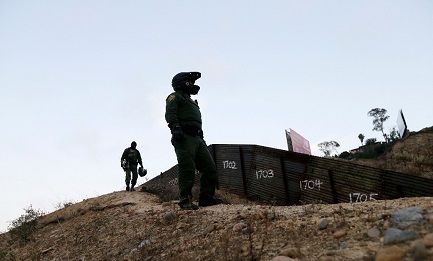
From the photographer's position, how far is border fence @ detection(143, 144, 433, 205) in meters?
6.93

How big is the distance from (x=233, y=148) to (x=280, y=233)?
7.36 m

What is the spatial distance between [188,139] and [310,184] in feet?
13.3

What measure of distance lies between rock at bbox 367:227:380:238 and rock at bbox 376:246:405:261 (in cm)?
35

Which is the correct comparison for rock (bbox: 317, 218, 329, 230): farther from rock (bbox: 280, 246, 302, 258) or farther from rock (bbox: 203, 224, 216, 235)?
rock (bbox: 203, 224, 216, 235)

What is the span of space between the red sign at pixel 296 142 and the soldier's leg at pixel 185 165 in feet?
24.0

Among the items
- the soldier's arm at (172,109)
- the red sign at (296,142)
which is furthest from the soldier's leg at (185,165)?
the red sign at (296,142)

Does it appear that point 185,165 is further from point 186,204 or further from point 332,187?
point 332,187

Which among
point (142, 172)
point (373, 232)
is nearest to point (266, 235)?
point (373, 232)

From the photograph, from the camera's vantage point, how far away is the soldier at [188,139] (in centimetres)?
527

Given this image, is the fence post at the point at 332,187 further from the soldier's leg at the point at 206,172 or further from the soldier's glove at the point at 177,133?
the soldier's glove at the point at 177,133

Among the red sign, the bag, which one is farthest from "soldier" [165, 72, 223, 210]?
the red sign

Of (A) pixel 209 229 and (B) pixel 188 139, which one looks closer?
(A) pixel 209 229

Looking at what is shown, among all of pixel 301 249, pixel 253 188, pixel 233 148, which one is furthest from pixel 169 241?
pixel 233 148

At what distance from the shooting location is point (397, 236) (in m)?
2.34
